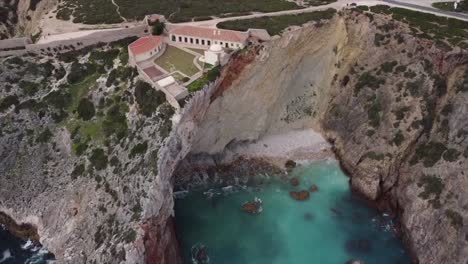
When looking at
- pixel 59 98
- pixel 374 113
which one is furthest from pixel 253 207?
pixel 59 98

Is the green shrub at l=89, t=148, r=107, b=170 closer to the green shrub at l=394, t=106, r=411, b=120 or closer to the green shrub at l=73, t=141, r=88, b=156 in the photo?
the green shrub at l=73, t=141, r=88, b=156

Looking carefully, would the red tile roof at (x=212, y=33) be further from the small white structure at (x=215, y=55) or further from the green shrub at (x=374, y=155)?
the green shrub at (x=374, y=155)

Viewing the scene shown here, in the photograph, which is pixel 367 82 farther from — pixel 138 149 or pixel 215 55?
pixel 138 149

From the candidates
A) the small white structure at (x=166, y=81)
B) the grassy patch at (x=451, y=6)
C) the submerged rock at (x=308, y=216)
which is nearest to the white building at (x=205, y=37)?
the small white structure at (x=166, y=81)

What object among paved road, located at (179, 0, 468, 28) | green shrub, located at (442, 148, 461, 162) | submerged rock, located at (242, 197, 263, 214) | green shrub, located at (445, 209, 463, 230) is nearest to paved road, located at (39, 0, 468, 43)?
paved road, located at (179, 0, 468, 28)

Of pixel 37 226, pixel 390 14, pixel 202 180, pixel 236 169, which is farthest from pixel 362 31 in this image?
pixel 37 226

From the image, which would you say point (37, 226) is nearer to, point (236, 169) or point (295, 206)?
point (236, 169)
